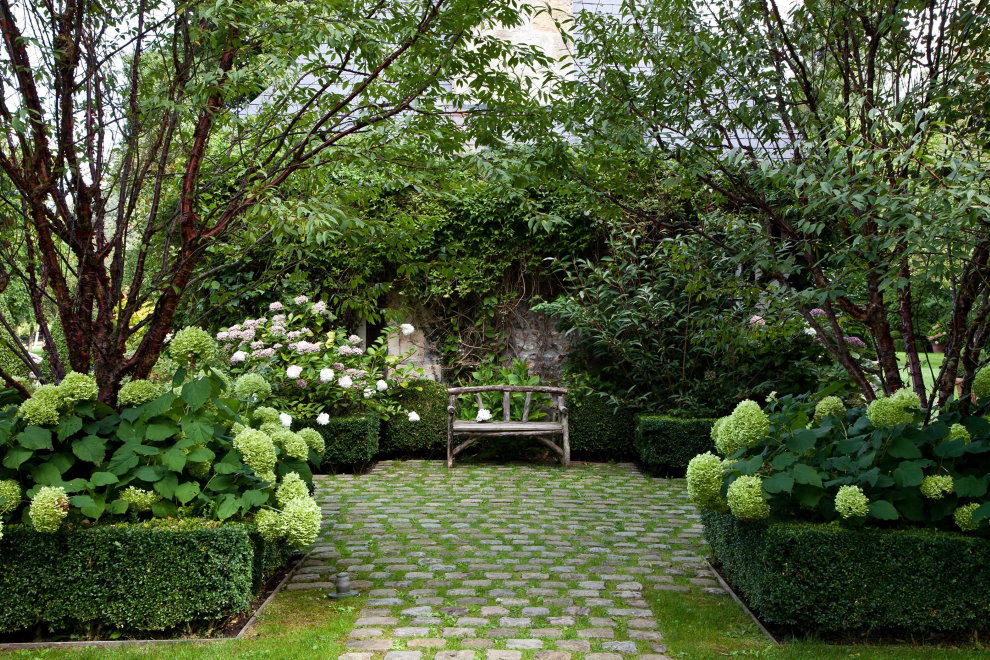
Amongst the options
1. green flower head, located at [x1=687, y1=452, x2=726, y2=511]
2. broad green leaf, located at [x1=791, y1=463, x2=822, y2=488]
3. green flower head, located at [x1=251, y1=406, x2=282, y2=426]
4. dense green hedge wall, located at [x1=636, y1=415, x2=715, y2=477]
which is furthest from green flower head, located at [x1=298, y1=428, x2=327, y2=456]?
dense green hedge wall, located at [x1=636, y1=415, x2=715, y2=477]

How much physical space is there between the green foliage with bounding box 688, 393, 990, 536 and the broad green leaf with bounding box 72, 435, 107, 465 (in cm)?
318

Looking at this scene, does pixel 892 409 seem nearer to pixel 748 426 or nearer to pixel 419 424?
pixel 748 426

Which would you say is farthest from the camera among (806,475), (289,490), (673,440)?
(673,440)

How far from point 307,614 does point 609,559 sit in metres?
2.06

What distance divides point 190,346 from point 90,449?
0.74m

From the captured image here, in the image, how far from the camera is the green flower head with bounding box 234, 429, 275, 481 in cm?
409

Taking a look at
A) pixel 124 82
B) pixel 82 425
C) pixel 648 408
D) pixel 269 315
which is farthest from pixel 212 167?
pixel 648 408

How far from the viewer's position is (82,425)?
395cm

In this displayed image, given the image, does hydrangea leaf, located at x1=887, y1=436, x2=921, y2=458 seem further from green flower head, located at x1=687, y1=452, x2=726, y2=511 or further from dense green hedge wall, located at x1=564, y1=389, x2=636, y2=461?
dense green hedge wall, located at x1=564, y1=389, x2=636, y2=461

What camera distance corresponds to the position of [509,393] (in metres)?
9.55

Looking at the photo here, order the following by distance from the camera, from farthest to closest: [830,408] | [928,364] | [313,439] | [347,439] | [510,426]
Result: [510,426] → [347,439] → [313,439] → [928,364] → [830,408]

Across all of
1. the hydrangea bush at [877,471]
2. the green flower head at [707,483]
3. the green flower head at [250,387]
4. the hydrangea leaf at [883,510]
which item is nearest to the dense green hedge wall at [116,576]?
the green flower head at [250,387]

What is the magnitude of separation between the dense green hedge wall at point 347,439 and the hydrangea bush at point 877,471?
4.81 meters

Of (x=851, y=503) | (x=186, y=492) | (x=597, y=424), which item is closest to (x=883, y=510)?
(x=851, y=503)
